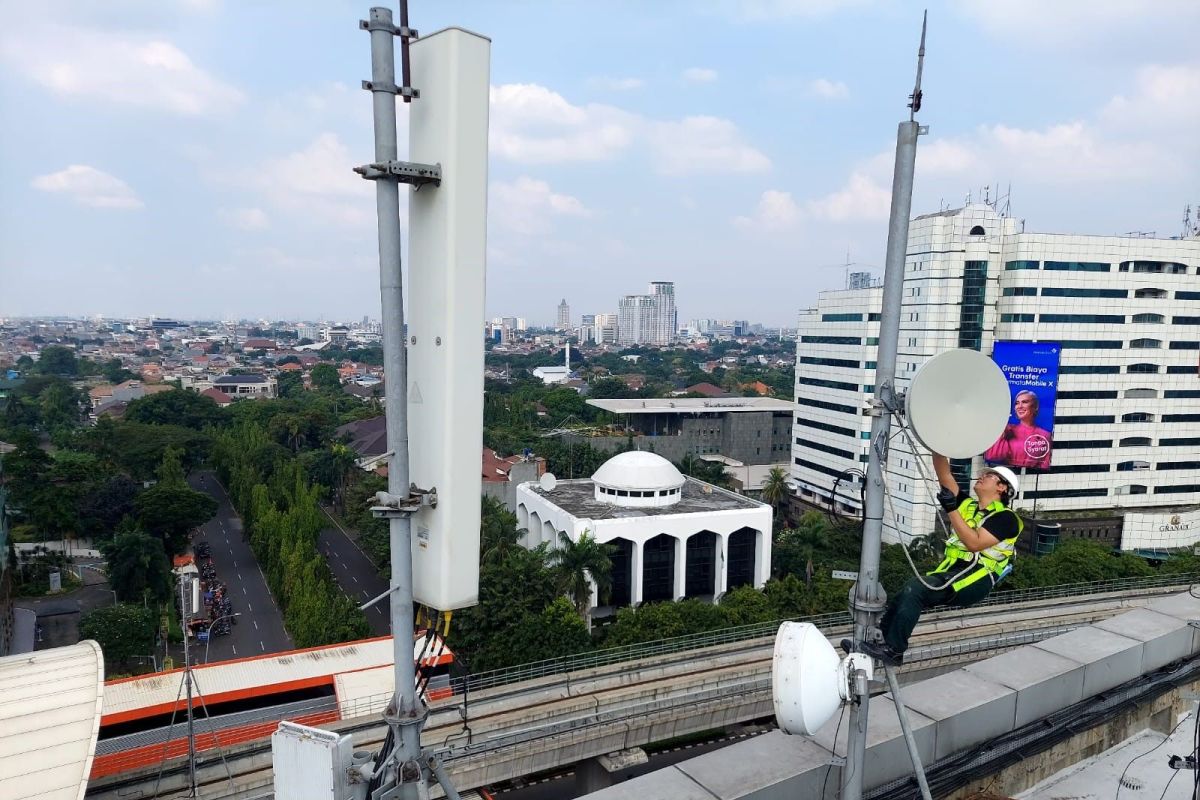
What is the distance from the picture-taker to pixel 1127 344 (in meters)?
36.2

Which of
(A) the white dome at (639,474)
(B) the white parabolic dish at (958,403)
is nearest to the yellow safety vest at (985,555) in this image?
(B) the white parabolic dish at (958,403)

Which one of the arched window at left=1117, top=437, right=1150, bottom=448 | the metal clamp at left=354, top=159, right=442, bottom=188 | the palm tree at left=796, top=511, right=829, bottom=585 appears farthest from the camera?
the arched window at left=1117, top=437, right=1150, bottom=448

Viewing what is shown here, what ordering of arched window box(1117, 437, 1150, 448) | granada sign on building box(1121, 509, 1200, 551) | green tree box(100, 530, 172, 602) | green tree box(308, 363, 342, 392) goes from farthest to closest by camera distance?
1. green tree box(308, 363, 342, 392)
2. arched window box(1117, 437, 1150, 448)
3. granada sign on building box(1121, 509, 1200, 551)
4. green tree box(100, 530, 172, 602)

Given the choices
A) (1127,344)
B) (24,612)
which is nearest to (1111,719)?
(24,612)

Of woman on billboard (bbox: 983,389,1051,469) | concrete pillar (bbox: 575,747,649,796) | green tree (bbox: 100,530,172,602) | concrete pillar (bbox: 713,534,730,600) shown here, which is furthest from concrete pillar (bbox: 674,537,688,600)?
green tree (bbox: 100,530,172,602)

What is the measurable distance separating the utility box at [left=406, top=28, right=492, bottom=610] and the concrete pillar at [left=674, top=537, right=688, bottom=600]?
82.5ft

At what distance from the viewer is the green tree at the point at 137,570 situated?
1027 inches

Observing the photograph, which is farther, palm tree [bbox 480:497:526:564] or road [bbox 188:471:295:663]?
road [bbox 188:471:295:663]

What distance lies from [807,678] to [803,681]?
3cm

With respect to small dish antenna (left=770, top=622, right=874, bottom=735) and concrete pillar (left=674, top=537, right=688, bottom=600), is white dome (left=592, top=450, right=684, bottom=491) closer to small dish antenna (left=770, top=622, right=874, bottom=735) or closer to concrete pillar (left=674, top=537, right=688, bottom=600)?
concrete pillar (left=674, top=537, right=688, bottom=600)

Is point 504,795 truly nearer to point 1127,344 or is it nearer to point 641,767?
point 641,767

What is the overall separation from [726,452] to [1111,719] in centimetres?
5437

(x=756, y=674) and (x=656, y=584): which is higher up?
(x=756, y=674)

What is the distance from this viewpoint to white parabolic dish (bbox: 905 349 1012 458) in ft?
12.2
